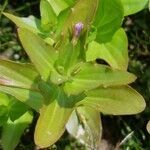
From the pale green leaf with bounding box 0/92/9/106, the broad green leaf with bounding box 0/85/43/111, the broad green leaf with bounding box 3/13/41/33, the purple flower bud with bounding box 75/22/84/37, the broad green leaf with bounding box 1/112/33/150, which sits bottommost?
the broad green leaf with bounding box 1/112/33/150

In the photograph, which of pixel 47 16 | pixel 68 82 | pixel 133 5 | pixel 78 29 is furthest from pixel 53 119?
pixel 133 5

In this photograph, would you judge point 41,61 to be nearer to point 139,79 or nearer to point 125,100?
point 125,100

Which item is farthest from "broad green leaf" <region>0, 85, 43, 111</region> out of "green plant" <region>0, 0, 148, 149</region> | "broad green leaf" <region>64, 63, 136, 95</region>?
"broad green leaf" <region>64, 63, 136, 95</region>

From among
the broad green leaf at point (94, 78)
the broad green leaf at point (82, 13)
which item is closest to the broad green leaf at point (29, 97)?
the broad green leaf at point (94, 78)

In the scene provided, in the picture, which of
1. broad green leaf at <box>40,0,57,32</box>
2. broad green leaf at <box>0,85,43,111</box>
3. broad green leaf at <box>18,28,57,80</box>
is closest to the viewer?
broad green leaf at <box>18,28,57,80</box>

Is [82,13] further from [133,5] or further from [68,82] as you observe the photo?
[133,5]

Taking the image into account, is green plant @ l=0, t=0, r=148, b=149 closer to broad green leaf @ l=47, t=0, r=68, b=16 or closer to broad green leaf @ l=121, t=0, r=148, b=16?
broad green leaf @ l=47, t=0, r=68, b=16
